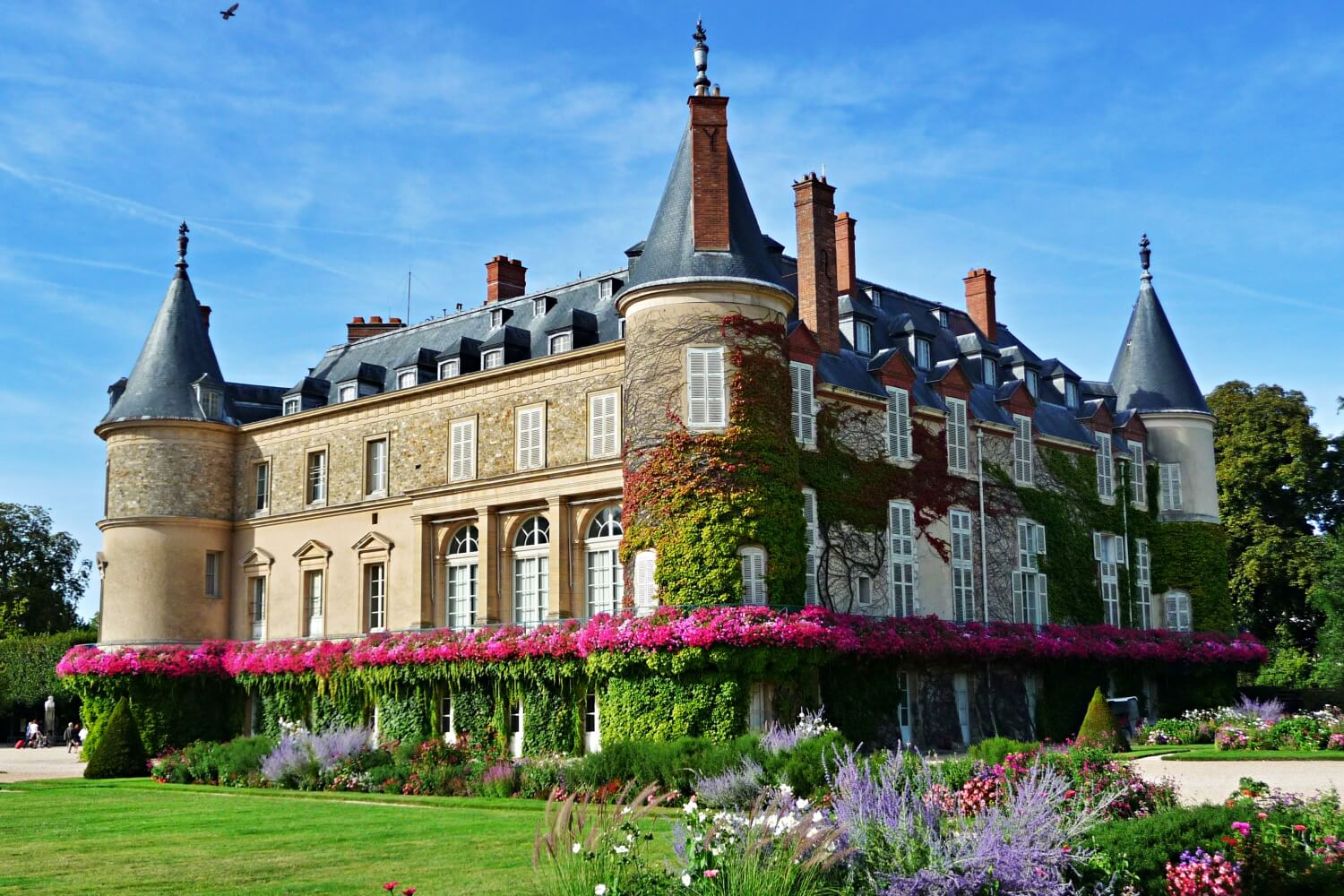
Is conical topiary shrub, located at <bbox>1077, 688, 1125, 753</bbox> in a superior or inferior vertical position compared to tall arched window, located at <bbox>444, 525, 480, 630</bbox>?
inferior

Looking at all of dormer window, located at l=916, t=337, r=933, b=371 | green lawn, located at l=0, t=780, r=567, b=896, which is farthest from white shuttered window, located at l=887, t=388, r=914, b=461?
green lawn, located at l=0, t=780, r=567, b=896

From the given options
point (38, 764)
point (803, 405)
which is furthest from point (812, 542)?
point (38, 764)

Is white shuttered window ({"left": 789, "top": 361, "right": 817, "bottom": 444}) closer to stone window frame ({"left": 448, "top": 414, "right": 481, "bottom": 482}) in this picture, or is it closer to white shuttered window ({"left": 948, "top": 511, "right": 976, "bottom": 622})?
white shuttered window ({"left": 948, "top": 511, "right": 976, "bottom": 622})

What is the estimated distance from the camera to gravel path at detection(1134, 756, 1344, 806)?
19.3m

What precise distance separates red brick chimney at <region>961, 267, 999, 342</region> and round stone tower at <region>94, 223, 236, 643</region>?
898 inches

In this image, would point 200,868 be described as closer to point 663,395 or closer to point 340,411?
point 663,395

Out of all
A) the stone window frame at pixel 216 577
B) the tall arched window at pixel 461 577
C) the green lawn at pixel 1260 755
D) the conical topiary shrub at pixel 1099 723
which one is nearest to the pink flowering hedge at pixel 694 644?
the tall arched window at pixel 461 577

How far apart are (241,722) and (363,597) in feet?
16.8

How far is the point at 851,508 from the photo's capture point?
31.9 meters

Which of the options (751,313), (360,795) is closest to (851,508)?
(751,313)

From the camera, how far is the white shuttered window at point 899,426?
110 feet

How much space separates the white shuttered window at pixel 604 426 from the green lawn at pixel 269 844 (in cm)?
1003

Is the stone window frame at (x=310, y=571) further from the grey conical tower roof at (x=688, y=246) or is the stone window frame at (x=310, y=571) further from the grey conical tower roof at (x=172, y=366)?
the grey conical tower roof at (x=688, y=246)

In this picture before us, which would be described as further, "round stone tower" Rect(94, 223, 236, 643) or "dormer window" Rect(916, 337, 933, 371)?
"round stone tower" Rect(94, 223, 236, 643)
